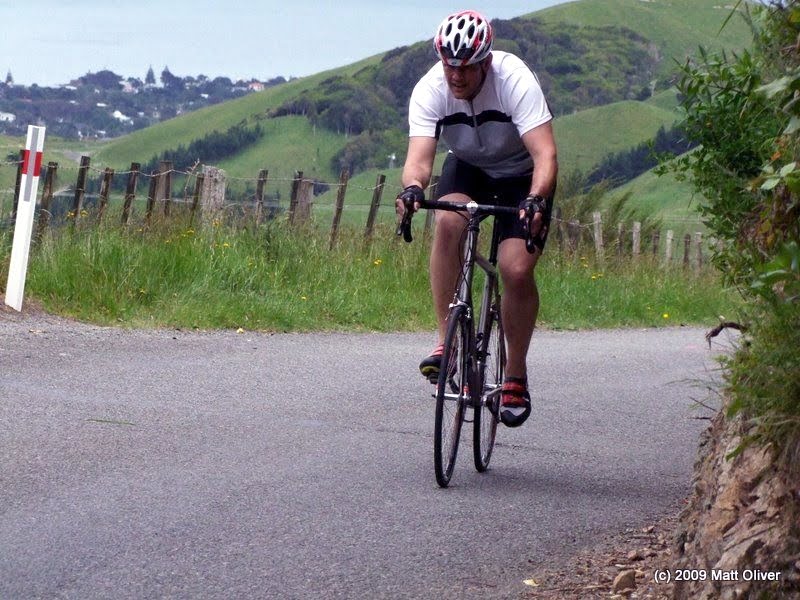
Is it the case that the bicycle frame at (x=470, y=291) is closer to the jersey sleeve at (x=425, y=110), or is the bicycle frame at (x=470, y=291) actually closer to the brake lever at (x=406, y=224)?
the brake lever at (x=406, y=224)

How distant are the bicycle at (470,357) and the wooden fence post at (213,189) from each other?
859 cm

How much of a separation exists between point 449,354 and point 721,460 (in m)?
2.16

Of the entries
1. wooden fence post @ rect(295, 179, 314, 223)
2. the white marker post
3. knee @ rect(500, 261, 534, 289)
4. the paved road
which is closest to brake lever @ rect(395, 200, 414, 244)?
knee @ rect(500, 261, 534, 289)

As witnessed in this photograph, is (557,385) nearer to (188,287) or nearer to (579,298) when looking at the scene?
(188,287)

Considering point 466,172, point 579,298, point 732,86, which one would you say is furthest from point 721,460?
point 579,298

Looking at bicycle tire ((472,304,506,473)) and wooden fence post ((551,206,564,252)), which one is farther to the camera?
wooden fence post ((551,206,564,252))

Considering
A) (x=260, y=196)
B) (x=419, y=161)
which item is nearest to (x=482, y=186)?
(x=419, y=161)

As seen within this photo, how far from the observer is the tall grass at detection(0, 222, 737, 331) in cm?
1074

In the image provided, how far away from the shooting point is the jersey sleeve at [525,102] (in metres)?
5.68

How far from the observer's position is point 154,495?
16.4 feet

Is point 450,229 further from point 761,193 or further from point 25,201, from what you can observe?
point 25,201

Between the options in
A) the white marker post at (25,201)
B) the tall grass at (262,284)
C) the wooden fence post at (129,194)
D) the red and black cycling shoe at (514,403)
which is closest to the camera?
the red and black cycling shoe at (514,403)

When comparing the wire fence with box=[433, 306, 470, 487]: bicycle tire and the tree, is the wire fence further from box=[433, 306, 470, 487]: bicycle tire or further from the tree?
box=[433, 306, 470, 487]: bicycle tire

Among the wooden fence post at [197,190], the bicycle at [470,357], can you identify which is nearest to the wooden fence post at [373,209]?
the wooden fence post at [197,190]
